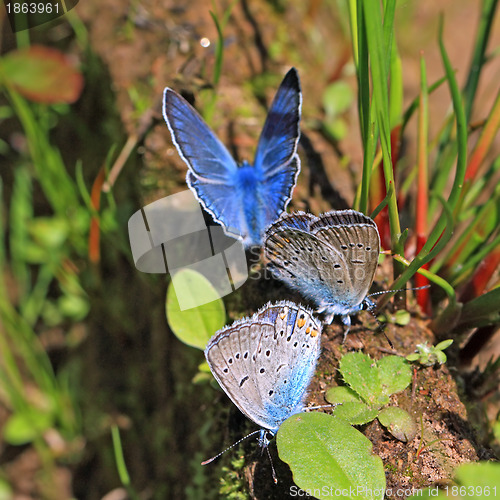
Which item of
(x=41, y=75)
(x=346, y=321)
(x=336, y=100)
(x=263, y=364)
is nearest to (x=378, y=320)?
A: (x=346, y=321)

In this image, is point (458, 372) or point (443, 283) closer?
point (443, 283)

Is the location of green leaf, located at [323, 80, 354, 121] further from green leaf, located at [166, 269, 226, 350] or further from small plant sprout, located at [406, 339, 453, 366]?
small plant sprout, located at [406, 339, 453, 366]

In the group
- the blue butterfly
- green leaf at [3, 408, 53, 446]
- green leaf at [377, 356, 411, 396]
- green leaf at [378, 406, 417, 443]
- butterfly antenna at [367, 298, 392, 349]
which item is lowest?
green leaf at [3, 408, 53, 446]

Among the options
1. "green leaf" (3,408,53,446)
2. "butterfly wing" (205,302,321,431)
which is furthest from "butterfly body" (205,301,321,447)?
"green leaf" (3,408,53,446)

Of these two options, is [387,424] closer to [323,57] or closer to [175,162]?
[175,162]

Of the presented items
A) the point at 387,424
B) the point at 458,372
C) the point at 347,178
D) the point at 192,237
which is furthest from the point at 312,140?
the point at 387,424

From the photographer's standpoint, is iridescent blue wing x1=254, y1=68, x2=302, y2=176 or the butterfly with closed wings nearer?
the butterfly with closed wings
